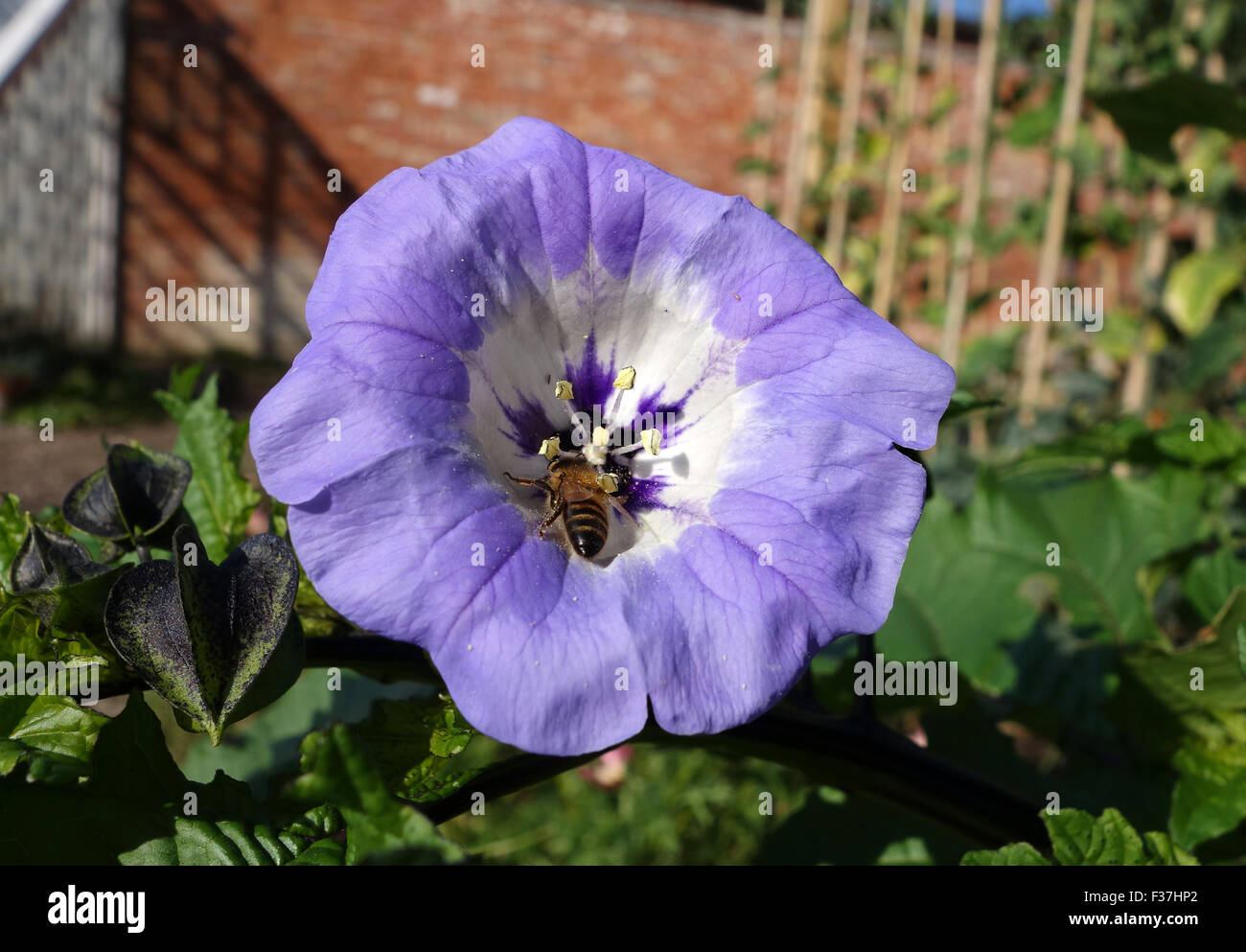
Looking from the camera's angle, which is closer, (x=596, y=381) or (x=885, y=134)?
(x=596, y=381)

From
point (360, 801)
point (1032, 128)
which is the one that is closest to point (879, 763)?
point (360, 801)

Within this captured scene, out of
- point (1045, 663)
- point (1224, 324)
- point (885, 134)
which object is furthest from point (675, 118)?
point (1045, 663)

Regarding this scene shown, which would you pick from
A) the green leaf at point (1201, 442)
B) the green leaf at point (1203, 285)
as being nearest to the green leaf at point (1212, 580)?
the green leaf at point (1201, 442)

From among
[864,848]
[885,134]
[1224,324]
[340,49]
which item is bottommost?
[864,848]
